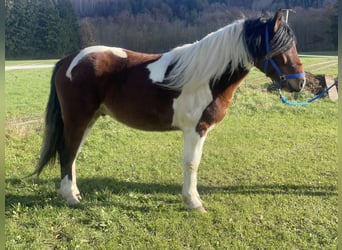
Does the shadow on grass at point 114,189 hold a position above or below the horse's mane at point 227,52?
below

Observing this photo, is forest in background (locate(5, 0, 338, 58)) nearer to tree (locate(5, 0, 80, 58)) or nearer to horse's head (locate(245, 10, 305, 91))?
tree (locate(5, 0, 80, 58))

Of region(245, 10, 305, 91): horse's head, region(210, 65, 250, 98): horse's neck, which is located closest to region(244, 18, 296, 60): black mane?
region(245, 10, 305, 91): horse's head

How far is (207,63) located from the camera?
3.27 metres

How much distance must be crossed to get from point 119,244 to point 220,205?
129 centimetres

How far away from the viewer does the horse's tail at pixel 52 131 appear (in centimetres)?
377

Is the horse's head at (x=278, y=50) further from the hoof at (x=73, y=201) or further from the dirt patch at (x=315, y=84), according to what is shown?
the dirt patch at (x=315, y=84)

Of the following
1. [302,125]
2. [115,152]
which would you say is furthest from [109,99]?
[302,125]

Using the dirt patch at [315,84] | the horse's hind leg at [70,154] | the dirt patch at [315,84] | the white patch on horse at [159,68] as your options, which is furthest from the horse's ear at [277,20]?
the dirt patch at [315,84]

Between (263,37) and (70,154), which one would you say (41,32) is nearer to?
(70,154)

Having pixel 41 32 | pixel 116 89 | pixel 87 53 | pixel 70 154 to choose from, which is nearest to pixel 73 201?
pixel 70 154

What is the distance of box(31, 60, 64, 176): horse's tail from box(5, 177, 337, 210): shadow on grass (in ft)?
0.99

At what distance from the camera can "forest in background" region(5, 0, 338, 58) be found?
31.4m

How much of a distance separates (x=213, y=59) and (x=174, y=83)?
0.48 metres

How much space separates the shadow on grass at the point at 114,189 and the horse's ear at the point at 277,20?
2.01 m
